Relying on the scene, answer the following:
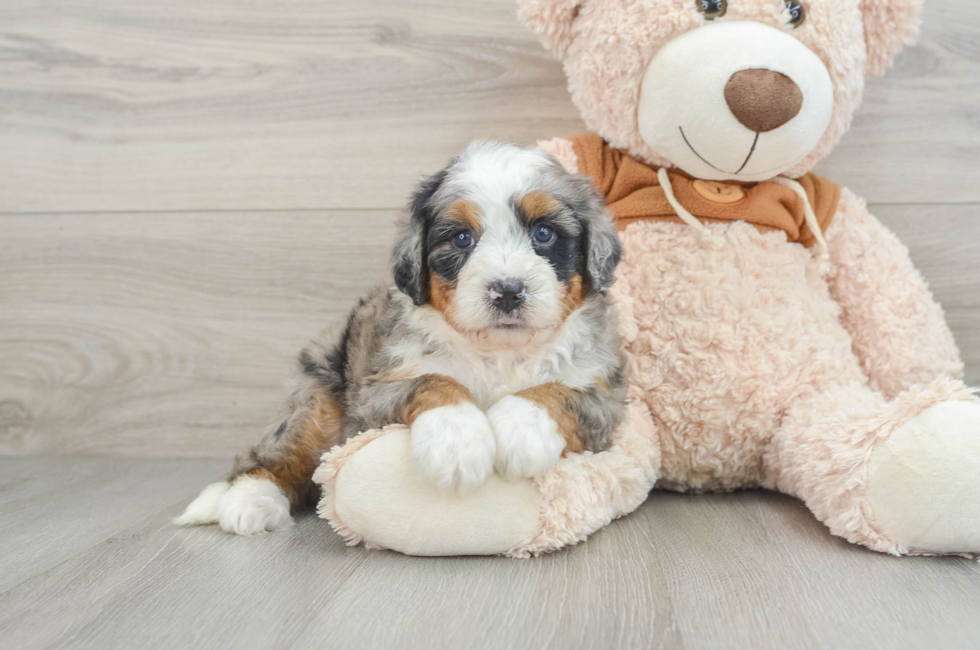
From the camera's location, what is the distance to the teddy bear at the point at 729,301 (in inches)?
62.6

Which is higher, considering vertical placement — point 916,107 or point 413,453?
point 916,107

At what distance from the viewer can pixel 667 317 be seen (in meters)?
2.05

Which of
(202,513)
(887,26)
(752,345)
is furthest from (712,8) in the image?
(202,513)

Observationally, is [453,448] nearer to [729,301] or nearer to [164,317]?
[729,301]

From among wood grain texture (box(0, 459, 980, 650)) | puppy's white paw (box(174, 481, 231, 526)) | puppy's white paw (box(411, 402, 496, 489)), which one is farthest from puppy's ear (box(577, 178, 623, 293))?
puppy's white paw (box(174, 481, 231, 526))

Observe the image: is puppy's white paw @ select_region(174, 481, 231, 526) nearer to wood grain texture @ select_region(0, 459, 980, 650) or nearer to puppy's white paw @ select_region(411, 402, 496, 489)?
wood grain texture @ select_region(0, 459, 980, 650)

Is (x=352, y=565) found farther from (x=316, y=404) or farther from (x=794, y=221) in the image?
(x=794, y=221)

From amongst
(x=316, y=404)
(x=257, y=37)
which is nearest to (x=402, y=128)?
(x=257, y=37)

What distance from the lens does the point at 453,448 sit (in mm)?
1478

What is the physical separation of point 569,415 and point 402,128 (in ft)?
4.42

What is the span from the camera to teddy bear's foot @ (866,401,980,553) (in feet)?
4.87

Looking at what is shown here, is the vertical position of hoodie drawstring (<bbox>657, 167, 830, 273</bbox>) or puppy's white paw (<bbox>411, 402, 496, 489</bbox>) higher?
hoodie drawstring (<bbox>657, 167, 830, 273</bbox>)

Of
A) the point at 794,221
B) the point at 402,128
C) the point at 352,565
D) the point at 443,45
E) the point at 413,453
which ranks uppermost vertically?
the point at 443,45

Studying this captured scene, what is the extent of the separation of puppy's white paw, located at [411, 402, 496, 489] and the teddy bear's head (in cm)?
97
